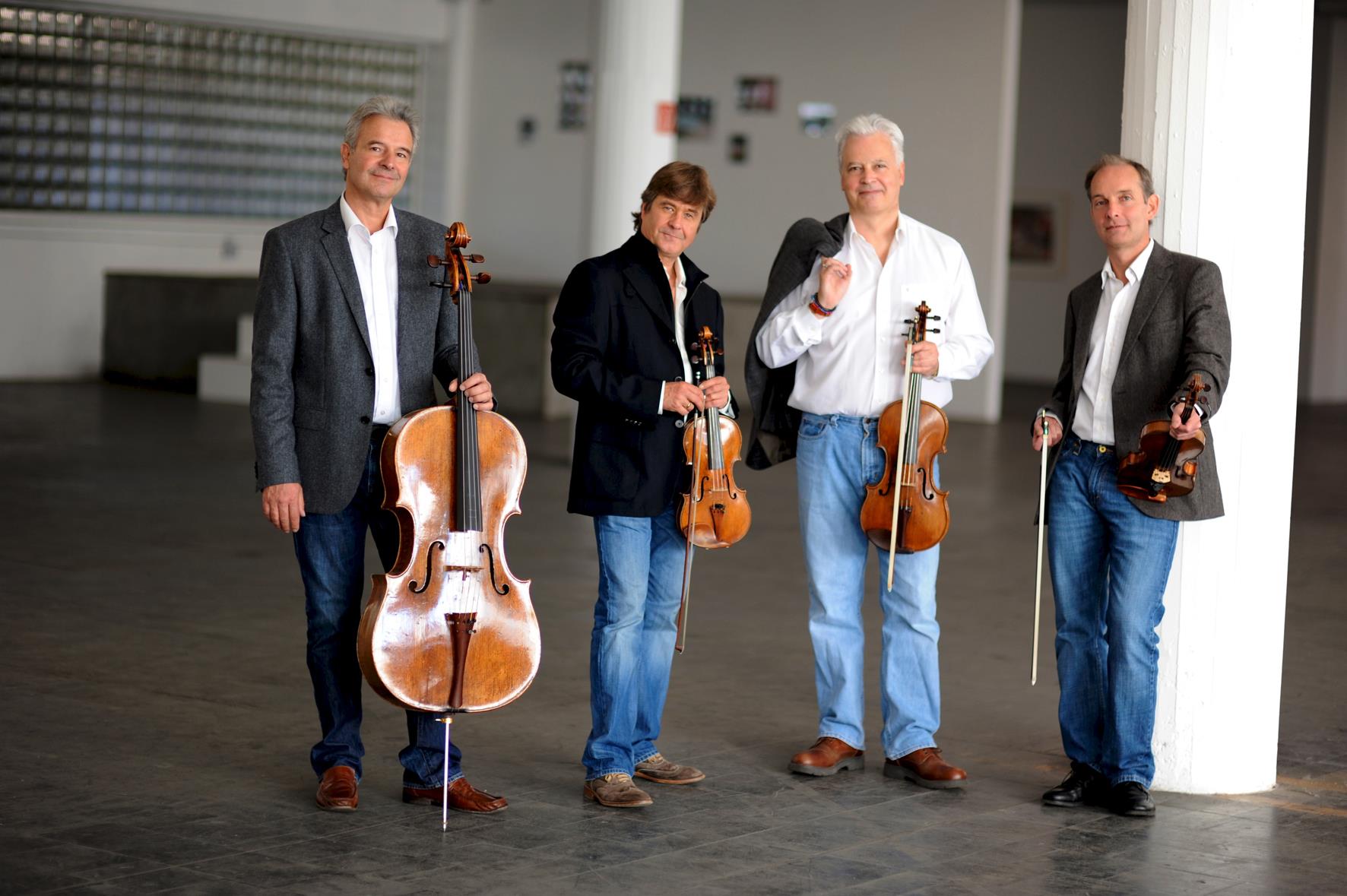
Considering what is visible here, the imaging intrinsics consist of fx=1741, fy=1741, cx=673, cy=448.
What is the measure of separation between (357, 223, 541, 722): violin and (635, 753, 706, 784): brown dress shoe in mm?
703

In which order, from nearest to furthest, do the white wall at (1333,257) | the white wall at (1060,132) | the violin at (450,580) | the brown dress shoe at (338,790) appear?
the violin at (450,580), the brown dress shoe at (338,790), the white wall at (1333,257), the white wall at (1060,132)

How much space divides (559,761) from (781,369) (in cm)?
117

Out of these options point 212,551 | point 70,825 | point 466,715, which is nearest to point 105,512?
point 212,551

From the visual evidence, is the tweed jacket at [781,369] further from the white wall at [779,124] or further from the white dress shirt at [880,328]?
the white wall at [779,124]

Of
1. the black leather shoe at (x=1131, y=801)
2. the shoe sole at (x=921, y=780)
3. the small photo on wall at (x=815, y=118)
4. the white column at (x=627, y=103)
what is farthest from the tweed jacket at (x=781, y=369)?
the small photo on wall at (x=815, y=118)

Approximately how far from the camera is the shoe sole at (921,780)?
4.36m

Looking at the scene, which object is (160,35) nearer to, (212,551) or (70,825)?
(212,551)

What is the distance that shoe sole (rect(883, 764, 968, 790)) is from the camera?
4355 millimetres

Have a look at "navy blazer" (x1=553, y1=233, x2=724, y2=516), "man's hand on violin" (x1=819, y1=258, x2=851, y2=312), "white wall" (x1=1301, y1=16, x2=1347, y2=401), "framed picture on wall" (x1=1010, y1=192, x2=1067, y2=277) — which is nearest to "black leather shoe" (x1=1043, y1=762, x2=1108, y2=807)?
"navy blazer" (x1=553, y1=233, x2=724, y2=516)

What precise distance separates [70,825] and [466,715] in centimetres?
143

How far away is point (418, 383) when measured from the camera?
4.02 m

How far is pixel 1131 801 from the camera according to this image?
4184 mm

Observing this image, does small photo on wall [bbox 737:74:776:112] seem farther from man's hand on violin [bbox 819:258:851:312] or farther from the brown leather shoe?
the brown leather shoe

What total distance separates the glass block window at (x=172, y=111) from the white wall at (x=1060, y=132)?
6869 mm
